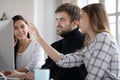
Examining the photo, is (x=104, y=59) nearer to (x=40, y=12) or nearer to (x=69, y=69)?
(x=69, y=69)

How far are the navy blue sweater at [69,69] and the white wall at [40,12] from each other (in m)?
1.99

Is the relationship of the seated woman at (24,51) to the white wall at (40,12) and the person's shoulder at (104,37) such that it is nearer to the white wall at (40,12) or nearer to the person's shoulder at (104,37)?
the person's shoulder at (104,37)

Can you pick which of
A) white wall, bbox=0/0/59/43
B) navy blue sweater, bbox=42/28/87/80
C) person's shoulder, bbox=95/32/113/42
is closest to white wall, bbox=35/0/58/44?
white wall, bbox=0/0/59/43

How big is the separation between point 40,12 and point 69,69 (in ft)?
7.84

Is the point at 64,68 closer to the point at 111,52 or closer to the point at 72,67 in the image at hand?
the point at 72,67

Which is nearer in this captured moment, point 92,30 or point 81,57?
point 92,30

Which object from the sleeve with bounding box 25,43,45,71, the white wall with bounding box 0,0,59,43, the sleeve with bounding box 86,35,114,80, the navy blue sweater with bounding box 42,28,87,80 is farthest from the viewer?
the white wall with bounding box 0,0,59,43

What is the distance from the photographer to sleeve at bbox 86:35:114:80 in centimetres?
123

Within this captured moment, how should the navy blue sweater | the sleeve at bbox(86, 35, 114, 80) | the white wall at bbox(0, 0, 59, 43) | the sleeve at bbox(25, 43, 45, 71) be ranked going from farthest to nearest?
the white wall at bbox(0, 0, 59, 43), the sleeve at bbox(25, 43, 45, 71), the navy blue sweater, the sleeve at bbox(86, 35, 114, 80)

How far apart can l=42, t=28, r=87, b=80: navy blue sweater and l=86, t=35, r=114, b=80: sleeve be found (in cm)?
25

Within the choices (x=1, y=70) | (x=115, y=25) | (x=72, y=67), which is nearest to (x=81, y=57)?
(x=72, y=67)

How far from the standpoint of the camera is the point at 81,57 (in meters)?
1.55

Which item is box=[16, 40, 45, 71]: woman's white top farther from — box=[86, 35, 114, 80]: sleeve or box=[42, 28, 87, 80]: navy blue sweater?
box=[86, 35, 114, 80]: sleeve

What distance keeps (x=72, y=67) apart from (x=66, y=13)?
44 cm
